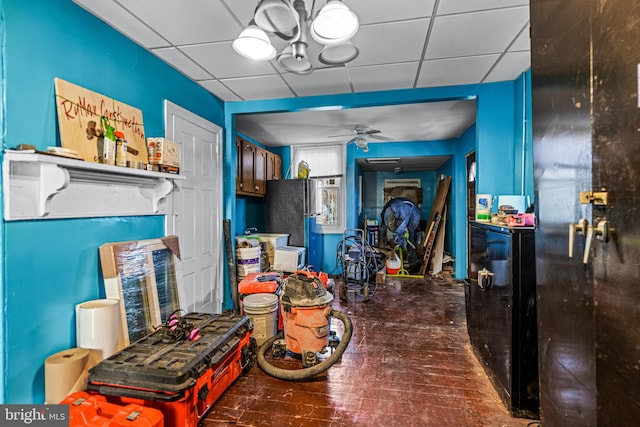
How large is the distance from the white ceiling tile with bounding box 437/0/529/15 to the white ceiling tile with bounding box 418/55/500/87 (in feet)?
2.18

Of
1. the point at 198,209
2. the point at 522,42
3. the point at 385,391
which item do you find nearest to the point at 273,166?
the point at 198,209

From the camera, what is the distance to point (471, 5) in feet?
6.12

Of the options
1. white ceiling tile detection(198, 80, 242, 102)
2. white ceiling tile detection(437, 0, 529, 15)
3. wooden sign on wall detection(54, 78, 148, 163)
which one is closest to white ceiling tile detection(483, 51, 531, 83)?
white ceiling tile detection(437, 0, 529, 15)

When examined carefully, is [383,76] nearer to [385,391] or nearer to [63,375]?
[385,391]

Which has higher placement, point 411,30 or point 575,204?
point 411,30

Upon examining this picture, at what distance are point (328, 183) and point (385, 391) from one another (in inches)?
171

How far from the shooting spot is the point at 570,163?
101 centimetres

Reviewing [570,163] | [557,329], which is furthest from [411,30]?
[557,329]

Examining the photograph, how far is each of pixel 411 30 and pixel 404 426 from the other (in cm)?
269

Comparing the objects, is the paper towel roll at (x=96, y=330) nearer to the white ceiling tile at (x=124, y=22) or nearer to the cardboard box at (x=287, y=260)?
the white ceiling tile at (x=124, y=22)

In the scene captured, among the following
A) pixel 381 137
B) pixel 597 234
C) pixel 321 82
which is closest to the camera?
pixel 597 234

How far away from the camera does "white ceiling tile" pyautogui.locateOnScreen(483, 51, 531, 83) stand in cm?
249

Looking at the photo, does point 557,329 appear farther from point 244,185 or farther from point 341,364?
point 244,185

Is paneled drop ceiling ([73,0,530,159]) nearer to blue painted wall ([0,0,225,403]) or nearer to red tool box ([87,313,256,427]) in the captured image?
blue painted wall ([0,0,225,403])
